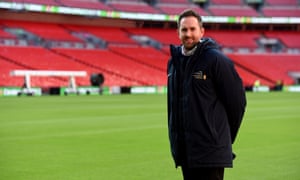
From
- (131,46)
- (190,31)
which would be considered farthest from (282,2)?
(190,31)

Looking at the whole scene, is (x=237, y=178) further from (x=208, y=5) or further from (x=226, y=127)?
(x=208, y=5)

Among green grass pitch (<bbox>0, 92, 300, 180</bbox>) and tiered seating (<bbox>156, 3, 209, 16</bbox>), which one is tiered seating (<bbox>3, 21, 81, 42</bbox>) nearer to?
tiered seating (<bbox>156, 3, 209, 16</bbox>)

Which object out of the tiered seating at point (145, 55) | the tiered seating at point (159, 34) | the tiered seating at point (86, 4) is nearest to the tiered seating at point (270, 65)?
the tiered seating at point (159, 34)

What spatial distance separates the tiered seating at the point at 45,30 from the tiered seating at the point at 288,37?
3034 cm

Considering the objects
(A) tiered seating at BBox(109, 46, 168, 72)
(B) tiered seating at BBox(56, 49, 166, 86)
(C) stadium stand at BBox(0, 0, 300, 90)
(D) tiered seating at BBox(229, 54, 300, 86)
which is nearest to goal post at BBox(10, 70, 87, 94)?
(C) stadium stand at BBox(0, 0, 300, 90)

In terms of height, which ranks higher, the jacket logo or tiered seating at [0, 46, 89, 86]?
the jacket logo

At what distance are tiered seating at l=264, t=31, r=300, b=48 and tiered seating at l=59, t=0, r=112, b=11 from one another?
990 inches

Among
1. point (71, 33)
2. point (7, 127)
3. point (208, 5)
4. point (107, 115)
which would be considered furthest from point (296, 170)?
point (208, 5)

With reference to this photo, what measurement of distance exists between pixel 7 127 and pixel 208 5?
214 ft

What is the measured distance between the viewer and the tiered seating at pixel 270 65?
225 ft

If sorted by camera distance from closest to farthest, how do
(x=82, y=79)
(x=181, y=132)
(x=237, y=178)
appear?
(x=181, y=132) → (x=237, y=178) → (x=82, y=79)

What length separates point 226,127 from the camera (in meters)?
5.07

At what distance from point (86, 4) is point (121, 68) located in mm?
10636

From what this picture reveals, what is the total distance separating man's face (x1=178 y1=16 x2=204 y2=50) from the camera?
5.00 meters
